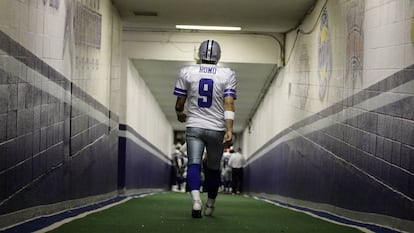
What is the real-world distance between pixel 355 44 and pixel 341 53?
0.70 m

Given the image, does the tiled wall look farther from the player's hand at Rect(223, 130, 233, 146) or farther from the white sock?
the player's hand at Rect(223, 130, 233, 146)

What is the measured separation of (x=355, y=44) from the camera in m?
7.20

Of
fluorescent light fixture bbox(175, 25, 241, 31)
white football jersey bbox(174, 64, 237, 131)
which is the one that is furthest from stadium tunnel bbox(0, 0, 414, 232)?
white football jersey bbox(174, 64, 237, 131)

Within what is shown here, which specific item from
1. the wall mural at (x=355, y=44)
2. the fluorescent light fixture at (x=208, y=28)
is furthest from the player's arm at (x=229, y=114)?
the fluorescent light fixture at (x=208, y=28)

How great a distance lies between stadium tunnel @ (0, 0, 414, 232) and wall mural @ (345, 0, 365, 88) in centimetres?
2

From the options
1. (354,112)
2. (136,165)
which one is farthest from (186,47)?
(354,112)

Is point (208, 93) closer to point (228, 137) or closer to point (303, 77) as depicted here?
point (228, 137)

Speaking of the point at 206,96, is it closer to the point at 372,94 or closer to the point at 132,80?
the point at 372,94

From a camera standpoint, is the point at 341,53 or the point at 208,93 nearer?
the point at 208,93

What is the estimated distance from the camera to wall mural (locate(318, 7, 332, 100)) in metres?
8.65

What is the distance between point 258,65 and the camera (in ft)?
45.9

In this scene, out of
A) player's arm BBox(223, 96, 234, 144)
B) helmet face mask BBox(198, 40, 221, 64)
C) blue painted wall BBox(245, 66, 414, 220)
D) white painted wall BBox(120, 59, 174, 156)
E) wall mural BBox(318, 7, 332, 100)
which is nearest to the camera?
blue painted wall BBox(245, 66, 414, 220)

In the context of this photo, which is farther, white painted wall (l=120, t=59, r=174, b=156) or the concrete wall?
white painted wall (l=120, t=59, r=174, b=156)

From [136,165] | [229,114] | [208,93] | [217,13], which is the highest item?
[217,13]
